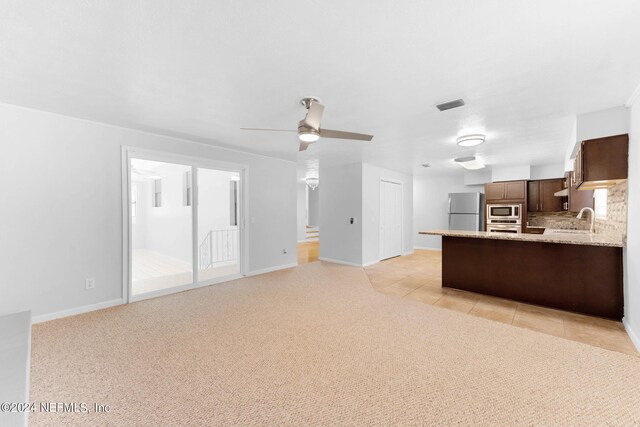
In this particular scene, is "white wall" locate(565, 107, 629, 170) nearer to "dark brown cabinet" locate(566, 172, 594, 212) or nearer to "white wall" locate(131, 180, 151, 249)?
"dark brown cabinet" locate(566, 172, 594, 212)

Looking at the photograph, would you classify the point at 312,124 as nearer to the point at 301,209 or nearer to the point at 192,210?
the point at 192,210

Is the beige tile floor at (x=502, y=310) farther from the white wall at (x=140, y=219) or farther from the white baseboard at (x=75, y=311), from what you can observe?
the white wall at (x=140, y=219)

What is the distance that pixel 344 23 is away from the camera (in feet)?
5.49

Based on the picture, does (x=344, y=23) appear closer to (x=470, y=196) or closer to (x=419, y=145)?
(x=419, y=145)

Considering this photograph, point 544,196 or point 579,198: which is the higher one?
point 544,196

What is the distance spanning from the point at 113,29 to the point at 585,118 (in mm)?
4648

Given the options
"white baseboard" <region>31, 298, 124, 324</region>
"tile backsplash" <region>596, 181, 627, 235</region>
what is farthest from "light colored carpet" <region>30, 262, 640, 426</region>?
"tile backsplash" <region>596, 181, 627, 235</region>

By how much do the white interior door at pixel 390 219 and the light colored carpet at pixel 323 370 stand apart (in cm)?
363

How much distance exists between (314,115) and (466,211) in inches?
259

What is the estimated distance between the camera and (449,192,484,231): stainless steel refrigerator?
7461mm

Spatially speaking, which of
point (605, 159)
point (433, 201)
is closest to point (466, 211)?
point (433, 201)

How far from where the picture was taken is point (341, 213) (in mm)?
6500

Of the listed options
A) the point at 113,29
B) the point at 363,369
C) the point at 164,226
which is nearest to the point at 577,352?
the point at 363,369

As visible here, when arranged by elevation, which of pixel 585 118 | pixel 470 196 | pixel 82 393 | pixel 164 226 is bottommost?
pixel 82 393
